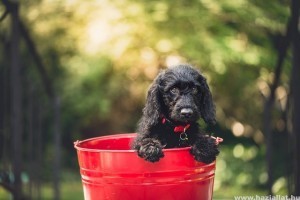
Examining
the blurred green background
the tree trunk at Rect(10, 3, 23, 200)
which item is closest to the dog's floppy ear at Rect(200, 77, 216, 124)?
Result: the tree trunk at Rect(10, 3, 23, 200)

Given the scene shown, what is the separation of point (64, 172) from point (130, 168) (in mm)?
5946

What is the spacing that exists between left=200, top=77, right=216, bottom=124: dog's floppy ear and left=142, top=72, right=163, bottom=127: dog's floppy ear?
0.78 feet

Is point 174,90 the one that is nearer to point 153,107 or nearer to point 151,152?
point 153,107

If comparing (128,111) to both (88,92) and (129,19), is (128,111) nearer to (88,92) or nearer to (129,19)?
(88,92)

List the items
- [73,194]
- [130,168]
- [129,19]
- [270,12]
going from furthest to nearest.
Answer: [73,194], [129,19], [270,12], [130,168]

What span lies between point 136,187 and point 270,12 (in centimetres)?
383

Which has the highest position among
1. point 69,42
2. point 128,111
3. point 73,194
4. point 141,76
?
point 69,42

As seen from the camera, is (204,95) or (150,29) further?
(150,29)

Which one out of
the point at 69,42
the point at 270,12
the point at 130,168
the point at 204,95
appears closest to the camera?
the point at 130,168

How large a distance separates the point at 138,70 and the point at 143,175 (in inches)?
202

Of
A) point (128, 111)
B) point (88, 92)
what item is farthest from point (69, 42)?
point (128, 111)

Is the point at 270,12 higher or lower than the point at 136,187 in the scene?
higher

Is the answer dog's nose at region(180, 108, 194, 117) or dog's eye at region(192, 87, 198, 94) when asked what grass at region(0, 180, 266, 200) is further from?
dog's nose at region(180, 108, 194, 117)

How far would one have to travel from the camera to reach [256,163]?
755 cm
